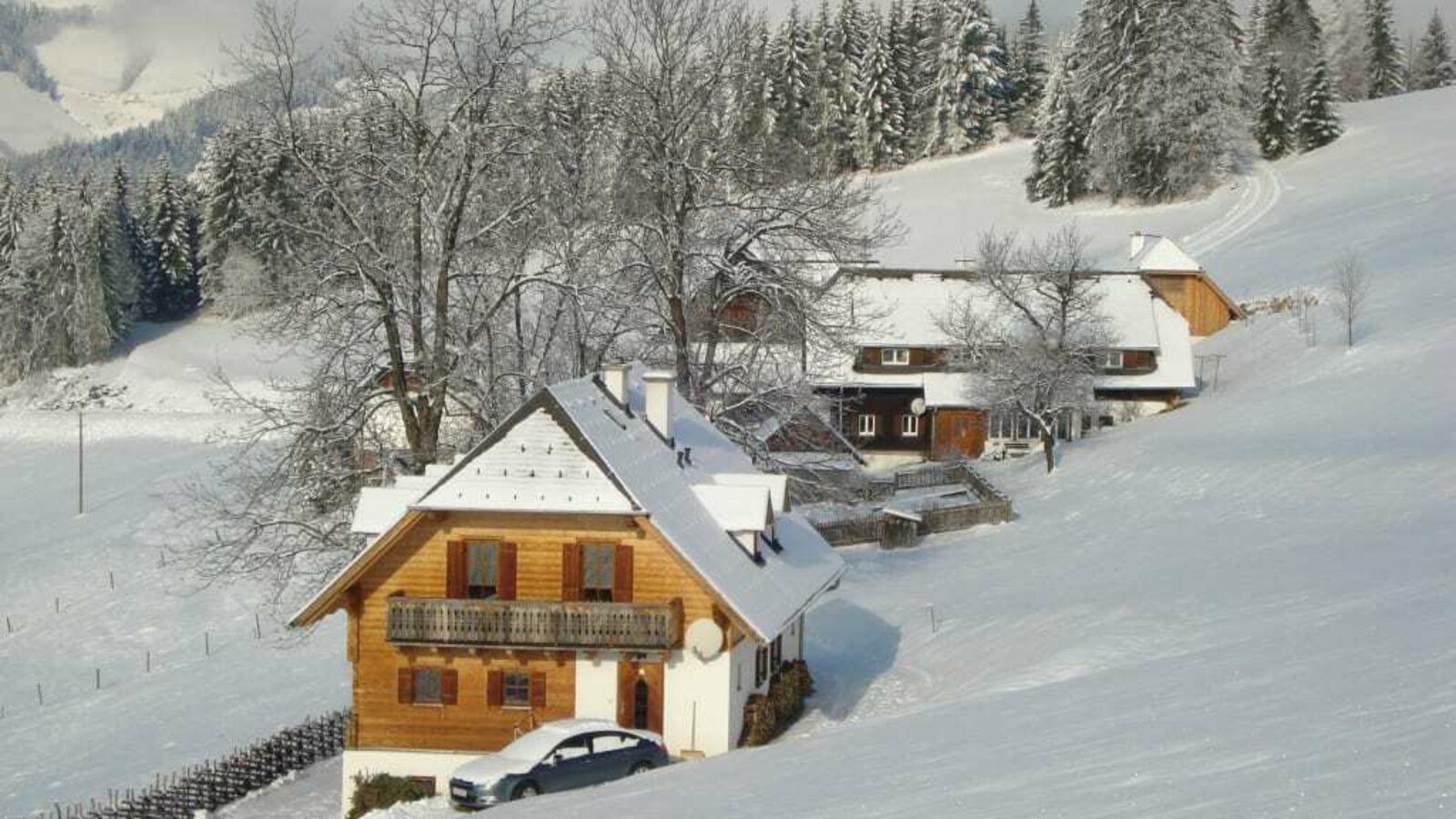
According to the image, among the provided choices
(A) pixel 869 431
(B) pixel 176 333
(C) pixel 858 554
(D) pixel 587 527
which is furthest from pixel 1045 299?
(B) pixel 176 333

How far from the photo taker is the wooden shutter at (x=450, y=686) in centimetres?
2606

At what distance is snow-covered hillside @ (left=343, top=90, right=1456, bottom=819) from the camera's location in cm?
1548

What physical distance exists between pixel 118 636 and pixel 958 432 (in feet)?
96.6

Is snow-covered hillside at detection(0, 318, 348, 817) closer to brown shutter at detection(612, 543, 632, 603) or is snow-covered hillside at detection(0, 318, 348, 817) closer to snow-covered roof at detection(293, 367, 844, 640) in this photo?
snow-covered roof at detection(293, 367, 844, 640)

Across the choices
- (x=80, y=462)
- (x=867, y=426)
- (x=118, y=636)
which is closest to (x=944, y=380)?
(x=867, y=426)

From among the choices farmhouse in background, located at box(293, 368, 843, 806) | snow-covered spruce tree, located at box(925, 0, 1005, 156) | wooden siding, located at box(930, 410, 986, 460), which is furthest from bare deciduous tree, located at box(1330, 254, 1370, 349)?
snow-covered spruce tree, located at box(925, 0, 1005, 156)

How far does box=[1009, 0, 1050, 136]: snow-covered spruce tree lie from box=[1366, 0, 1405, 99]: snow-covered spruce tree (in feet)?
82.4

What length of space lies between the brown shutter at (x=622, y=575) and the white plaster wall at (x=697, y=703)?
4.16 ft

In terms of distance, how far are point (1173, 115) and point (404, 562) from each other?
231 feet

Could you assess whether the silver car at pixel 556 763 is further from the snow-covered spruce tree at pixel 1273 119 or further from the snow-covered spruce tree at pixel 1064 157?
the snow-covered spruce tree at pixel 1273 119

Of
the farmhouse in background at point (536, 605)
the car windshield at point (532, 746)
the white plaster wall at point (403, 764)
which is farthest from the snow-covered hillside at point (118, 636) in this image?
the car windshield at point (532, 746)

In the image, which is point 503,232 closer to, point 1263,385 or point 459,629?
point 459,629

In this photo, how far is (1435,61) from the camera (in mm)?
129500

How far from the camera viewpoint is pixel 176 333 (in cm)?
9269
